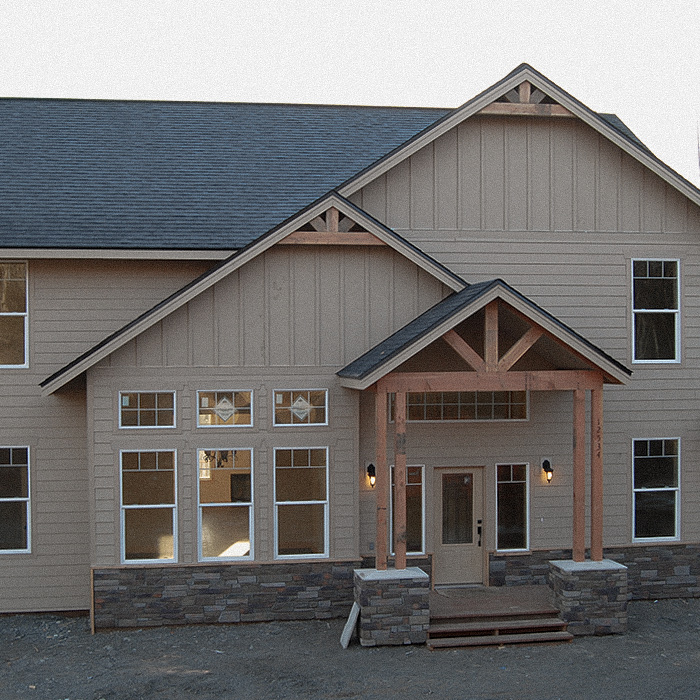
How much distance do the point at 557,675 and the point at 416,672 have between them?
1717 mm

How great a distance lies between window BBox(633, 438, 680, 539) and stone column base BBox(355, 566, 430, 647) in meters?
4.57

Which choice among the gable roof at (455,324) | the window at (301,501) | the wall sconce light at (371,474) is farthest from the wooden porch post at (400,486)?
the window at (301,501)

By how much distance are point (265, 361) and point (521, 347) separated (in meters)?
3.82

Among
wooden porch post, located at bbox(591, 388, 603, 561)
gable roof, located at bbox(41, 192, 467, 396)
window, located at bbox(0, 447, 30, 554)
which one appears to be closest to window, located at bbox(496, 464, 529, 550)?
wooden porch post, located at bbox(591, 388, 603, 561)

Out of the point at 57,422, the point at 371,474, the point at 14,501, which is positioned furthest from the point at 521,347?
the point at 14,501

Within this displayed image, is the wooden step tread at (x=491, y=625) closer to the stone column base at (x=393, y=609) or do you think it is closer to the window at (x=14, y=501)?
the stone column base at (x=393, y=609)

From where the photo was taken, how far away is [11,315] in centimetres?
1370

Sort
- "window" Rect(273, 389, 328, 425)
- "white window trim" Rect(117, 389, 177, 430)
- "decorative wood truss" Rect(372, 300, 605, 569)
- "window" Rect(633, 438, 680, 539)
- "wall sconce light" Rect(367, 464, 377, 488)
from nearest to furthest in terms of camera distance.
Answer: "decorative wood truss" Rect(372, 300, 605, 569) → "white window trim" Rect(117, 389, 177, 430) → "window" Rect(273, 389, 328, 425) → "wall sconce light" Rect(367, 464, 377, 488) → "window" Rect(633, 438, 680, 539)

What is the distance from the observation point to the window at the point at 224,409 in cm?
1295

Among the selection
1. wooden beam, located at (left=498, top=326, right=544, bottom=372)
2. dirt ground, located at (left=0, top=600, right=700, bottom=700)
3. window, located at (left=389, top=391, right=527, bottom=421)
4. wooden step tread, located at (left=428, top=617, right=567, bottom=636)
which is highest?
wooden beam, located at (left=498, top=326, right=544, bottom=372)

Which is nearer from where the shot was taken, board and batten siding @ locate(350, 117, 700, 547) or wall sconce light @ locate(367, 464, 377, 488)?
wall sconce light @ locate(367, 464, 377, 488)

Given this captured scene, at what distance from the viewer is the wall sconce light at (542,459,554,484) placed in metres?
13.9

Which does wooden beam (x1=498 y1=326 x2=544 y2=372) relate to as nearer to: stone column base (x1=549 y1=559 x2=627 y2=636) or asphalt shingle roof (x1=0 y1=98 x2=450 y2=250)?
stone column base (x1=549 y1=559 x2=627 y2=636)

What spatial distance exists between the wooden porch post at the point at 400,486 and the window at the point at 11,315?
20.1 feet
